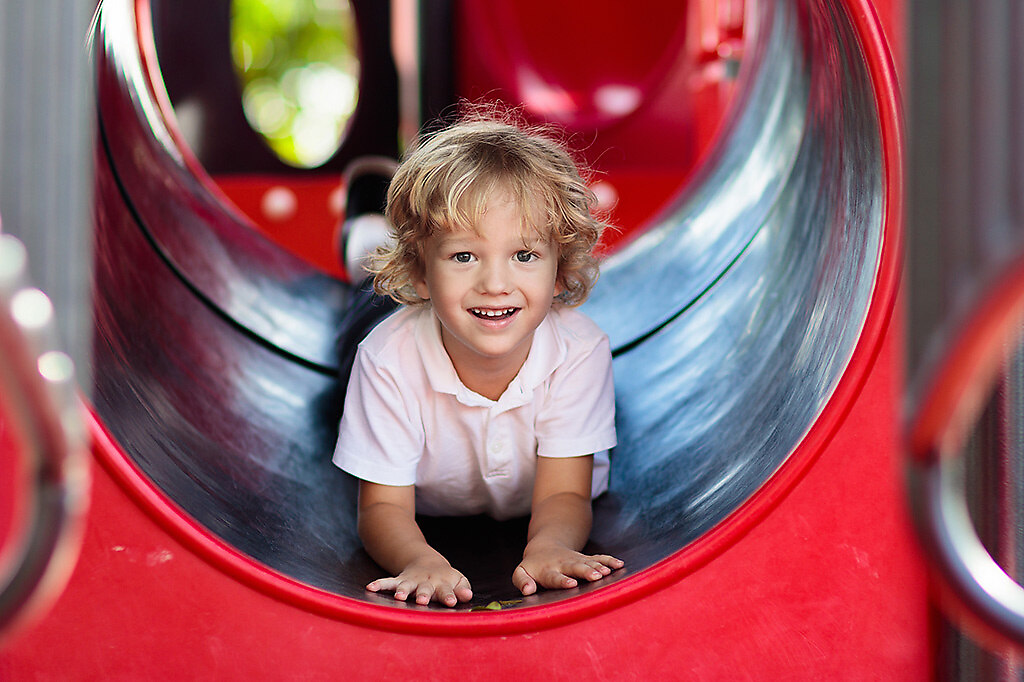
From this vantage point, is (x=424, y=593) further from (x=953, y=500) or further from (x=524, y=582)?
(x=953, y=500)

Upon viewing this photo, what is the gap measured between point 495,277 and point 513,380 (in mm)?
187

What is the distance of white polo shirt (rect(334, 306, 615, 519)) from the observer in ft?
4.07

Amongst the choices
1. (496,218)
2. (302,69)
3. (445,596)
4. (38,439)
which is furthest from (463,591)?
(302,69)

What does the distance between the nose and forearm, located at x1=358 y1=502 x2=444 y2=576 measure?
0.29 metres

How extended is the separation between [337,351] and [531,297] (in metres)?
0.68

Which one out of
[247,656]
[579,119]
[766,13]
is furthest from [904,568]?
[579,119]

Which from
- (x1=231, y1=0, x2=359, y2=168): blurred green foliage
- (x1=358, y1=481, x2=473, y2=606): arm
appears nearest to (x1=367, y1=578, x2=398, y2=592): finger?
(x1=358, y1=481, x2=473, y2=606): arm

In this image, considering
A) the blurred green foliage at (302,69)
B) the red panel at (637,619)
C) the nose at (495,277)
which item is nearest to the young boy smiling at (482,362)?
the nose at (495,277)

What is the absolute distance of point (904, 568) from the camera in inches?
35.5

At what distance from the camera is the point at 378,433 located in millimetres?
1224

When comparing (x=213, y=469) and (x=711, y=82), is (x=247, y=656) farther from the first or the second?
(x=711, y=82)

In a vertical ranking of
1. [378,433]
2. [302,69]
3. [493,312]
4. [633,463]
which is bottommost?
[633,463]

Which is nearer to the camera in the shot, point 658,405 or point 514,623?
point 514,623

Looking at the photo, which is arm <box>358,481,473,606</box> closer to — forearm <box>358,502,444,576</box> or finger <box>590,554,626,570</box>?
forearm <box>358,502,444,576</box>
